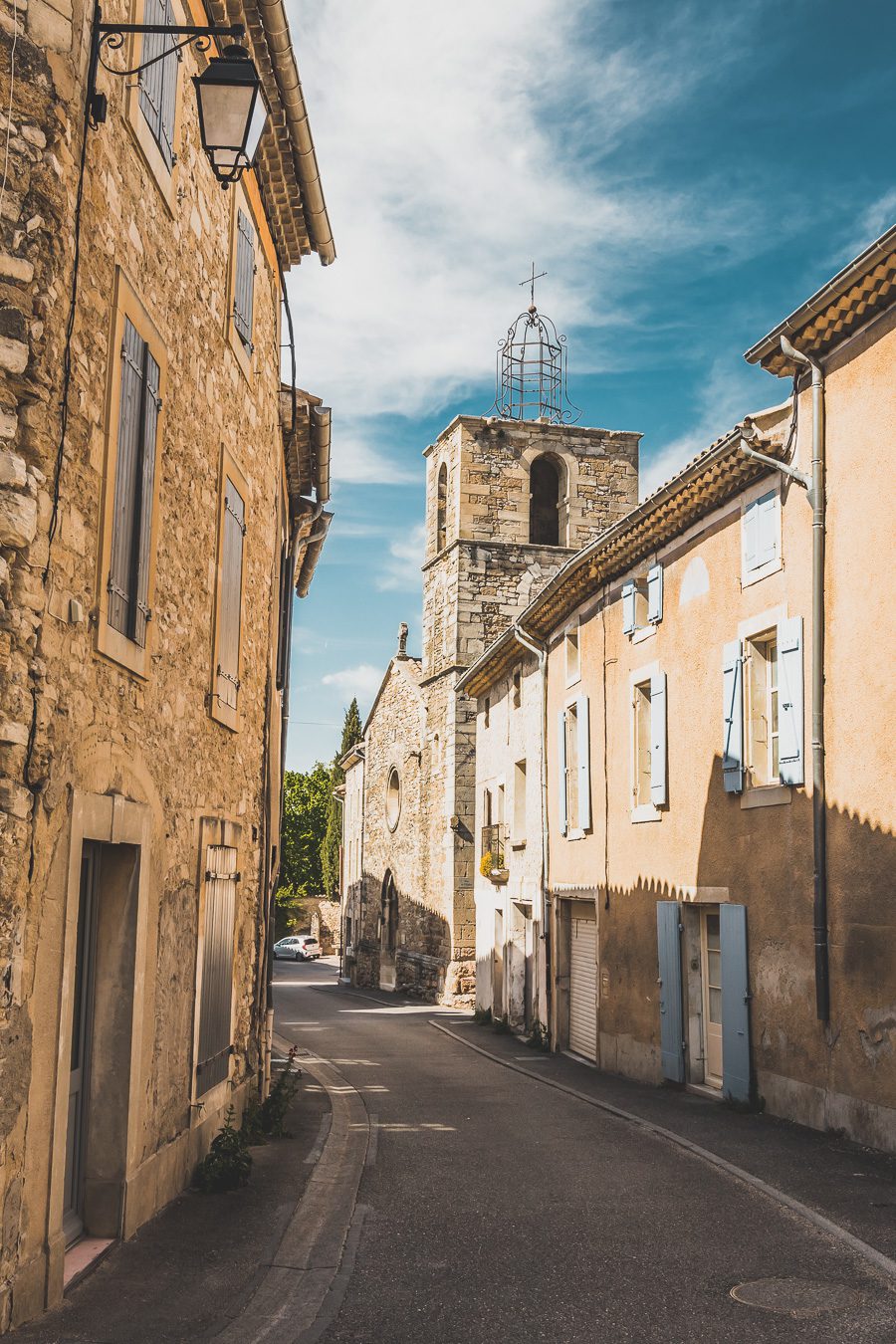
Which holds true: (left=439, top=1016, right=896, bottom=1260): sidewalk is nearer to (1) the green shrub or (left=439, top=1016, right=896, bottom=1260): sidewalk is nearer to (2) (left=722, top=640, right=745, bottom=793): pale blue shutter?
(2) (left=722, top=640, right=745, bottom=793): pale blue shutter

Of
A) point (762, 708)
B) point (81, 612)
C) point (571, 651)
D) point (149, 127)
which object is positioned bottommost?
point (81, 612)

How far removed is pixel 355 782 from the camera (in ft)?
141

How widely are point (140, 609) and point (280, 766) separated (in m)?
7.36

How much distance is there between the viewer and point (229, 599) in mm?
9227

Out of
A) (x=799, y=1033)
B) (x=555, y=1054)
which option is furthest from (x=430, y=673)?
(x=799, y=1033)

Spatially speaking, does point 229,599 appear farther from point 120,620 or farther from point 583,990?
point 583,990

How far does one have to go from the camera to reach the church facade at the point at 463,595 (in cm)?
2955

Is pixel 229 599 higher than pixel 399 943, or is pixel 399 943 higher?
pixel 229 599

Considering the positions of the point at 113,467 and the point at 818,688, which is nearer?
the point at 113,467

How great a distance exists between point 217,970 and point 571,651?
10367mm

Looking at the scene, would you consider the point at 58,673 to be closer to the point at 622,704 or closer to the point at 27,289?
the point at 27,289

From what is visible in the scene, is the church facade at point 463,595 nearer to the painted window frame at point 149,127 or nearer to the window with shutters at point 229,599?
the window with shutters at point 229,599

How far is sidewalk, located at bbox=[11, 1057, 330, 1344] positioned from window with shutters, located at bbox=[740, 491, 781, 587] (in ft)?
21.7

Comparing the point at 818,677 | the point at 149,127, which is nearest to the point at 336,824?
the point at 818,677
